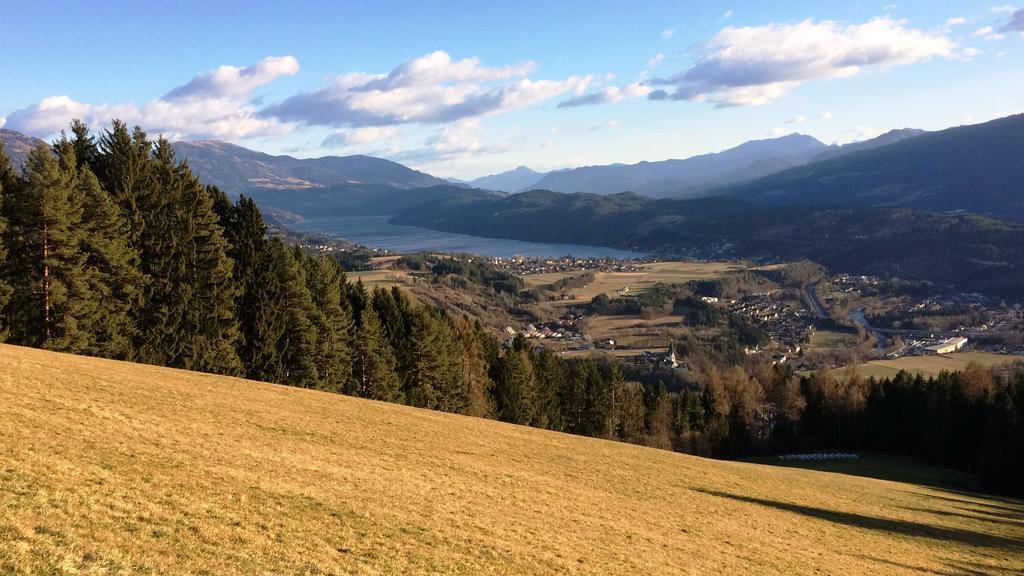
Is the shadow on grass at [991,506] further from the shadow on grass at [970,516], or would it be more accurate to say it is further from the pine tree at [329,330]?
the pine tree at [329,330]

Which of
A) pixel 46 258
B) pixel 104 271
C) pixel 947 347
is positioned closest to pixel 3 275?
pixel 46 258

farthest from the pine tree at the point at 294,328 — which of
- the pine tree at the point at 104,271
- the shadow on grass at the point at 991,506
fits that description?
the shadow on grass at the point at 991,506

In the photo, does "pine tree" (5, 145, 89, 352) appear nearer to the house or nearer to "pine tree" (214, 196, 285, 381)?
"pine tree" (214, 196, 285, 381)

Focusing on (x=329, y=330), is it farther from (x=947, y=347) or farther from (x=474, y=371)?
(x=947, y=347)

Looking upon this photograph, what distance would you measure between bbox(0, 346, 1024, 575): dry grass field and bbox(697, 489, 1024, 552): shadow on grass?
14 cm

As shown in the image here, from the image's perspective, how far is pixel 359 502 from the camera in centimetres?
1524

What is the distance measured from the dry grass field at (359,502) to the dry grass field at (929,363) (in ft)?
284

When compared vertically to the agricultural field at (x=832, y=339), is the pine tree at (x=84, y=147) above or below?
above

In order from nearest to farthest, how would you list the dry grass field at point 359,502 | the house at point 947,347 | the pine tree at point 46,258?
the dry grass field at point 359,502
the pine tree at point 46,258
the house at point 947,347

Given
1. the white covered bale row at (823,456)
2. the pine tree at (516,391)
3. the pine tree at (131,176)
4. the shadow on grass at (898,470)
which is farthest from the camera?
the white covered bale row at (823,456)

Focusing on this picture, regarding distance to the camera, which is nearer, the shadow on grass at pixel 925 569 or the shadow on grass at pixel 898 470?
the shadow on grass at pixel 925 569

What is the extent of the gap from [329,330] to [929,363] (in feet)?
380

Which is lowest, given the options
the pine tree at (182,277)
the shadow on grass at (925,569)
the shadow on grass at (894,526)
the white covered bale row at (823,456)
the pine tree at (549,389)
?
the white covered bale row at (823,456)

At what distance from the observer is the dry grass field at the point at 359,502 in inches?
420
